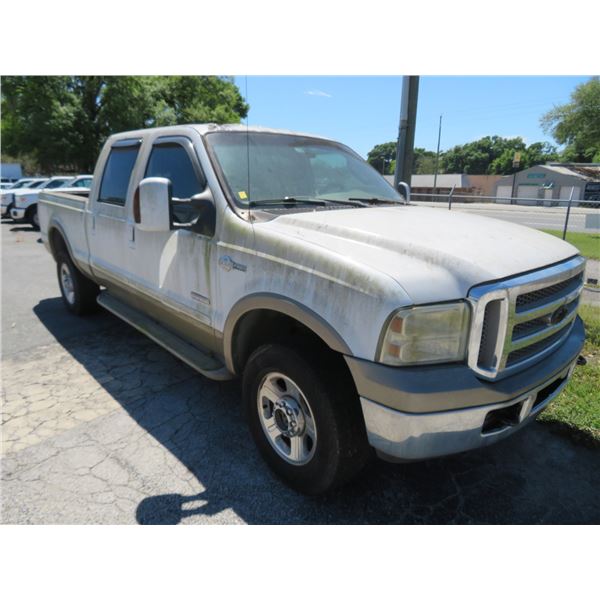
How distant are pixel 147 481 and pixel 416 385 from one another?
5.79 feet

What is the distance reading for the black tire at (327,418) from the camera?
2182mm

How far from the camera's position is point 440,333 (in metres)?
1.90

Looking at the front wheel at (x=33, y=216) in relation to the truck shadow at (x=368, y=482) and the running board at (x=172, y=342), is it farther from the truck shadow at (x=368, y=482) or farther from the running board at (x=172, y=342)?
the truck shadow at (x=368, y=482)

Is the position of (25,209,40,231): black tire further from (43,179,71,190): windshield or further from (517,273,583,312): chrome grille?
(517,273,583,312): chrome grille

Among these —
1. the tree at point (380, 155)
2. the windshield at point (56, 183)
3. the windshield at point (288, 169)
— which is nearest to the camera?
the windshield at point (288, 169)

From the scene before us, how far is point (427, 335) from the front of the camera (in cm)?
189

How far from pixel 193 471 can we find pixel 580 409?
2807mm

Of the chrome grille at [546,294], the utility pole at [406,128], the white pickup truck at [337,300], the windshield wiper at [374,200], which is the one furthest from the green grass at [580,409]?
the utility pole at [406,128]

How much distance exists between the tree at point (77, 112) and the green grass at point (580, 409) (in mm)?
27116

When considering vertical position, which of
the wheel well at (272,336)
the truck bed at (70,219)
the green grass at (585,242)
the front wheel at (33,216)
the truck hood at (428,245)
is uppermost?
the truck hood at (428,245)

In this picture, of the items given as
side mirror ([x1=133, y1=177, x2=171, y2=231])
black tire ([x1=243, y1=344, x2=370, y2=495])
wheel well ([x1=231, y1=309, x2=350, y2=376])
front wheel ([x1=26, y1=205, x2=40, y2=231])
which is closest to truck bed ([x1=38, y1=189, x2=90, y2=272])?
side mirror ([x1=133, y1=177, x2=171, y2=231])

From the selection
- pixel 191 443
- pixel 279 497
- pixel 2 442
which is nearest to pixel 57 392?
pixel 2 442

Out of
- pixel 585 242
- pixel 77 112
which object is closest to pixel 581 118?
pixel 585 242

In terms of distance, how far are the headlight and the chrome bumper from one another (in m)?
0.23
